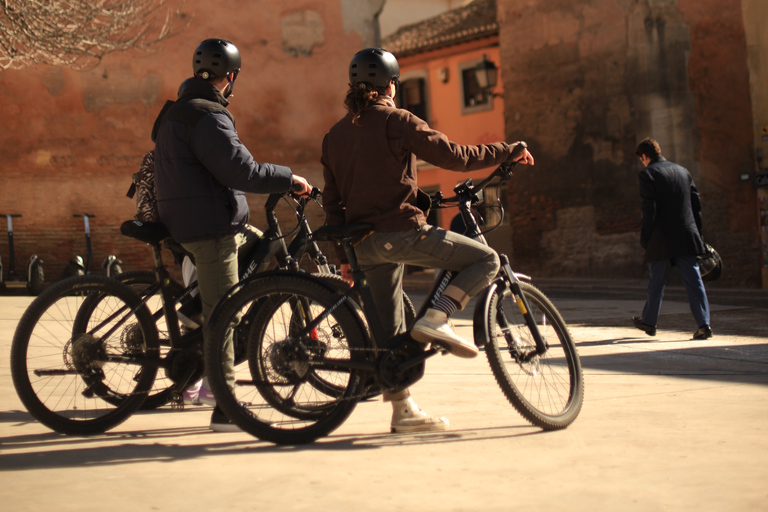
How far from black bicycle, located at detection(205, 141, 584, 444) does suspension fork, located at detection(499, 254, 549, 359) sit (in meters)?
0.12

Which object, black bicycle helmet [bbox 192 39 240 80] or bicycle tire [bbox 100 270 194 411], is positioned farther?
black bicycle helmet [bbox 192 39 240 80]

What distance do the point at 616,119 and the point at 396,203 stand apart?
746 inches

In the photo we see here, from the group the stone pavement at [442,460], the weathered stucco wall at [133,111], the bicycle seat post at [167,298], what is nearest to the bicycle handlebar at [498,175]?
the stone pavement at [442,460]

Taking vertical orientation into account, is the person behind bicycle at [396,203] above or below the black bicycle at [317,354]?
above

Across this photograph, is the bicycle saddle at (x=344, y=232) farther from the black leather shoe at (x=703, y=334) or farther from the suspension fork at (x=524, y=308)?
the black leather shoe at (x=703, y=334)

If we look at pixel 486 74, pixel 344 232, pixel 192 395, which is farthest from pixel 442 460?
pixel 486 74

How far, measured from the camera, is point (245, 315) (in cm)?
418

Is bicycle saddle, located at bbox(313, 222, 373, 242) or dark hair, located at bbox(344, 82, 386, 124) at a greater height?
dark hair, located at bbox(344, 82, 386, 124)

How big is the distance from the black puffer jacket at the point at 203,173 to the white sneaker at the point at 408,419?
112cm

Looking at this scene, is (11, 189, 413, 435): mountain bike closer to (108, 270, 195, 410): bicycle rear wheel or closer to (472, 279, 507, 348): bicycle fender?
(108, 270, 195, 410): bicycle rear wheel

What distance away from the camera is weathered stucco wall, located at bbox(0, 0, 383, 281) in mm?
17266

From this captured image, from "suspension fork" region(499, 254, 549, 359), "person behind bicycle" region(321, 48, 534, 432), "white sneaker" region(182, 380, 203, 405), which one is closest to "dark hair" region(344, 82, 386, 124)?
"person behind bicycle" region(321, 48, 534, 432)

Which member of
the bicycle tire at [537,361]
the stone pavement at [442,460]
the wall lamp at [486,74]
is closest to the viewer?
the stone pavement at [442,460]

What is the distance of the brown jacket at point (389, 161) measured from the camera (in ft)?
13.9
